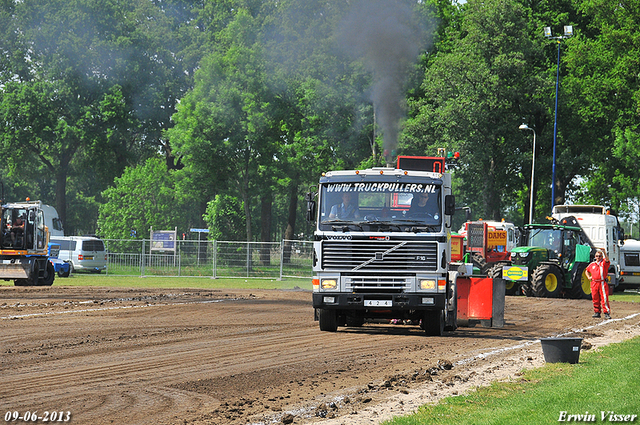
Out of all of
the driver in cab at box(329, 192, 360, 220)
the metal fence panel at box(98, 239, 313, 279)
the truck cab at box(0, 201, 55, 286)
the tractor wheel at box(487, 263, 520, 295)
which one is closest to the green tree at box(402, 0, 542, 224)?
the metal fence panel at box(98, 239, 313, 279)

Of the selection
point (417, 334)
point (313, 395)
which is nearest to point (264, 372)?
point (313, 395)

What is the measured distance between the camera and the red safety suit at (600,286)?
2098 cm

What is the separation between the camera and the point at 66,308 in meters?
21.0

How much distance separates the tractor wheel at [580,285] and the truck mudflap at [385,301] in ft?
54.5

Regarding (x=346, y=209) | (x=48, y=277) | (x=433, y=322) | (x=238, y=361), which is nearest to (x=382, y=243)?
(x=346, y=209)

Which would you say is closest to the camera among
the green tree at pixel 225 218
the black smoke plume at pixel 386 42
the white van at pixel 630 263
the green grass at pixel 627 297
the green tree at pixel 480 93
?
the green grass at pixel 627 297

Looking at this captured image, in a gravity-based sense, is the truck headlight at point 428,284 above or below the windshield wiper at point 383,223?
below

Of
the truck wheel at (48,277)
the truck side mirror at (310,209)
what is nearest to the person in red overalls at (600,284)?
the truck side mirror at (310,209)

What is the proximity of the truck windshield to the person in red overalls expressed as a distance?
26.2 feet

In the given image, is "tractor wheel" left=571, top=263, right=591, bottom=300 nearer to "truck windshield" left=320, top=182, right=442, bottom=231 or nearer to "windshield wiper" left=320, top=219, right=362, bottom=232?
"truck windshield" left=320, top=182, right=442, bottom=231

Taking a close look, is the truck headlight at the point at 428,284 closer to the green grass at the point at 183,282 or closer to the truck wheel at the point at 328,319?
the truck wheel at the point at 328,319

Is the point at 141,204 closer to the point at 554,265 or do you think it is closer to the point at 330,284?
the point at 554,265

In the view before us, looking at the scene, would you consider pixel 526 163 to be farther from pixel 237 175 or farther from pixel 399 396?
pixel 399 396

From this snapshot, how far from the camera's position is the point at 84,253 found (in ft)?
144
